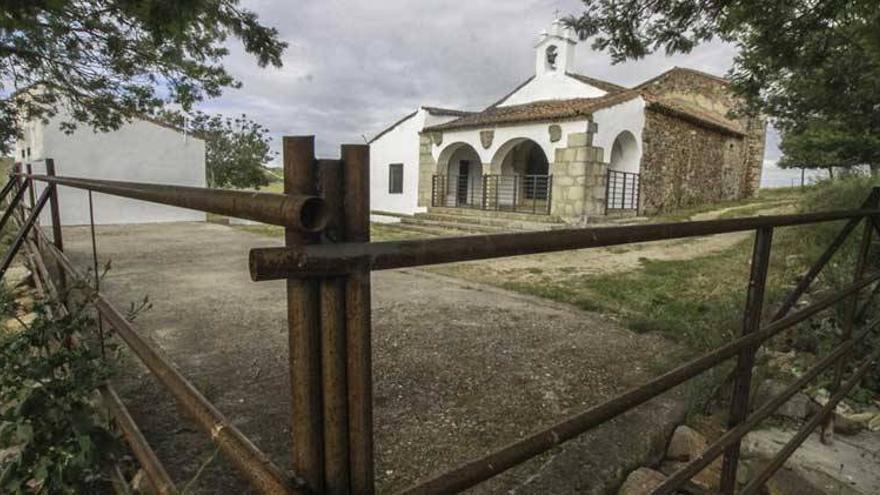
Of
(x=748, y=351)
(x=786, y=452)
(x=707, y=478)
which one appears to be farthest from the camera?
(x=707, y=478)

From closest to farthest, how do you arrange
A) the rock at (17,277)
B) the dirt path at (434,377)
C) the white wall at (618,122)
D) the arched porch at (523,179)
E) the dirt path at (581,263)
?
1. the dirt path at (434,377)
2. the rock at (17,277)
3. the dirt path at (581,263)
4. the white wall at (618,122)
5. the arched porch at (523,179)

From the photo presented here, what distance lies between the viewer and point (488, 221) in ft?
43.2

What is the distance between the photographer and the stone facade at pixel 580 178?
12383 mm

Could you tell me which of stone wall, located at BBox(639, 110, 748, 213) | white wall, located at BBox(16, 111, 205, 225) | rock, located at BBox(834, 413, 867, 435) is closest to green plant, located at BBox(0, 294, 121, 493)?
rock, located at BBox(834, 413, 867, 435)

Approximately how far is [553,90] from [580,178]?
18.1 feet

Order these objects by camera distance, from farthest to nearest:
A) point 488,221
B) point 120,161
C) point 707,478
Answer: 1. point 120,161
2. point 488,221
3. point 707,478

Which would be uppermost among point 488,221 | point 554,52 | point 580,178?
point 554,52

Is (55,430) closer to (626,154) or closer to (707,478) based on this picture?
(707,478)

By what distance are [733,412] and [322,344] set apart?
4.83 ft

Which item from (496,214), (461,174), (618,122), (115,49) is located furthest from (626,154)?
(115,49)

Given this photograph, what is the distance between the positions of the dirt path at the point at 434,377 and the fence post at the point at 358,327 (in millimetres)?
1289

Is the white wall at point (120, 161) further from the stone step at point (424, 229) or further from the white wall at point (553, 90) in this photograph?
the white wall at point (553, 90)

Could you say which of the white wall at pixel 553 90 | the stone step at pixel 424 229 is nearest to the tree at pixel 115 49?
the stone step at pixel 424 229

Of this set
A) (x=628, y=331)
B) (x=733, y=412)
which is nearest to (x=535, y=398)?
(x=733, y=412)
